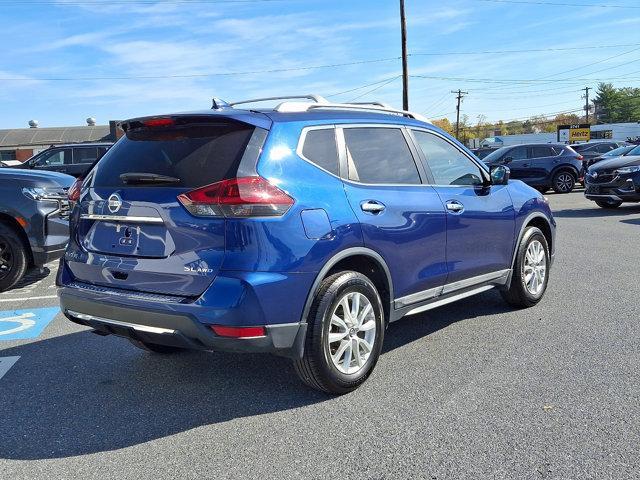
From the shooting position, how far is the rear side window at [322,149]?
355cm

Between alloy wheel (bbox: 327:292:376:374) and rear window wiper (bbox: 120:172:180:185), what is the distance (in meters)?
1.25

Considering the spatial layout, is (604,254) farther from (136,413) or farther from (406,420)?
(136,413)

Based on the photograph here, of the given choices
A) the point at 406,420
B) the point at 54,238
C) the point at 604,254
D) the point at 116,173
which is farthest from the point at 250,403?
the point at 604,254

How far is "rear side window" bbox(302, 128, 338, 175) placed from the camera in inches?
140

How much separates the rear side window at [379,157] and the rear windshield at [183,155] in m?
0.82

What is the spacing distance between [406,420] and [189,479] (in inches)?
48.8

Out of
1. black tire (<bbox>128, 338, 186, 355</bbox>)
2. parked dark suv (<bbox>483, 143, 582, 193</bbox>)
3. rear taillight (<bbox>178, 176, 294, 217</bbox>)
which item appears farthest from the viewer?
parked dark suv (<bbox>483, 143, 582, 193</bbox>)

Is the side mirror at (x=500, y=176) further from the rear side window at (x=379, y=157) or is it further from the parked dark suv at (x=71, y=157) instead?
the parked dark suv at (x=71, y=157)

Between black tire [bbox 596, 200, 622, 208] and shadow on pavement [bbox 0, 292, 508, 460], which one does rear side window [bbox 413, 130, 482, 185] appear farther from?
black tire [bbox 596, 200, 622, 208]

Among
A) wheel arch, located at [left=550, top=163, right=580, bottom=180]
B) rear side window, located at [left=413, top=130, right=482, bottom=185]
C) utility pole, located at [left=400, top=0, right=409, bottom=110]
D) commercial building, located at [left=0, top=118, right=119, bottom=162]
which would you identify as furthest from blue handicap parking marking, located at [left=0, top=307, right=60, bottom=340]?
commercial building, located at [left=0, top=118, right=119, bottom=162]

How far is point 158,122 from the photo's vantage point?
141 inches

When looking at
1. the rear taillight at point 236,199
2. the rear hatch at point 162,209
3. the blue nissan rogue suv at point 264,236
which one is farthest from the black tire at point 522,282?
the rear hatch at point 162,209

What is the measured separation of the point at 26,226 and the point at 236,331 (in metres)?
4.71

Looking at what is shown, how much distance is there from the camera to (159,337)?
3238mm
